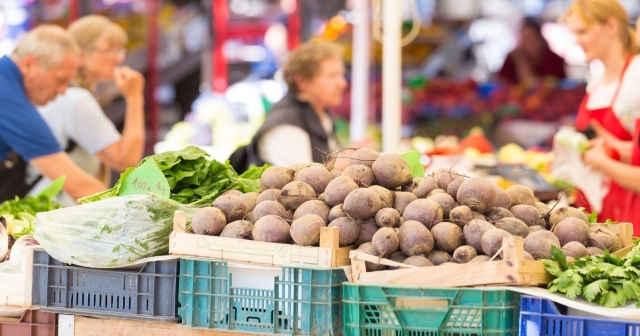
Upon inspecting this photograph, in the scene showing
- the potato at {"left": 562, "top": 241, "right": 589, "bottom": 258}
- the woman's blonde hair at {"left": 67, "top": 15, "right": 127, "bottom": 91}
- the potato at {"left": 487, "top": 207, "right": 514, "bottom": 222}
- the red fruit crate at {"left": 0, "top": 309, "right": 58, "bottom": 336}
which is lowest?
the red fruit crate at {"left": 0, "top": 309, "right": 58, "bottom": 336}

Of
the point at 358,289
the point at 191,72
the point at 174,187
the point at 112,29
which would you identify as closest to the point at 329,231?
the point at 358,289

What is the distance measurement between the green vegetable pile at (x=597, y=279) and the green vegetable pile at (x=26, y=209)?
6.42ft

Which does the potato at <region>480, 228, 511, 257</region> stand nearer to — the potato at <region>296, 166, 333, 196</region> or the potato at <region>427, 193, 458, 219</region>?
the potato at <region>427, 193, 458, 219</region>

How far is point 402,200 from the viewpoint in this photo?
2316mm

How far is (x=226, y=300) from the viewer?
223 centimetres

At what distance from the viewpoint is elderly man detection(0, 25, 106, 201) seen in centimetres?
385

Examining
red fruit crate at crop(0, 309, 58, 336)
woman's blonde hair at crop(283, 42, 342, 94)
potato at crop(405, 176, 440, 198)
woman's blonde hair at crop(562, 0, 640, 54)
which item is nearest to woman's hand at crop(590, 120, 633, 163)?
woman's blonde hair at crop(562, 0, 640, 54)

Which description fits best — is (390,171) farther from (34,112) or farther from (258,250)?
(34,112)

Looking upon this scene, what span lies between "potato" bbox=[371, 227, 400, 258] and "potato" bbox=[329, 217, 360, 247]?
0.25ft

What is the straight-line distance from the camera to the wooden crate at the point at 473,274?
1.99 metres

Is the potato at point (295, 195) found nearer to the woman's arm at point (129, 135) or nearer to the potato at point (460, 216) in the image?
the potato at point (460, 216)

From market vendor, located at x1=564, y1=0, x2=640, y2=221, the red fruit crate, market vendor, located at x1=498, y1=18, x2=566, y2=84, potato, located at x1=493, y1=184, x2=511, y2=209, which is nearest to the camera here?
potato, located at x1=493, y1=184, x2=511, y2=209

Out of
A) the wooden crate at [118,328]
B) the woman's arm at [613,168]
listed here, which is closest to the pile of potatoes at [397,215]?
the wooden crate at [118,328]

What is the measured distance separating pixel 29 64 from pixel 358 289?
8.26ft
